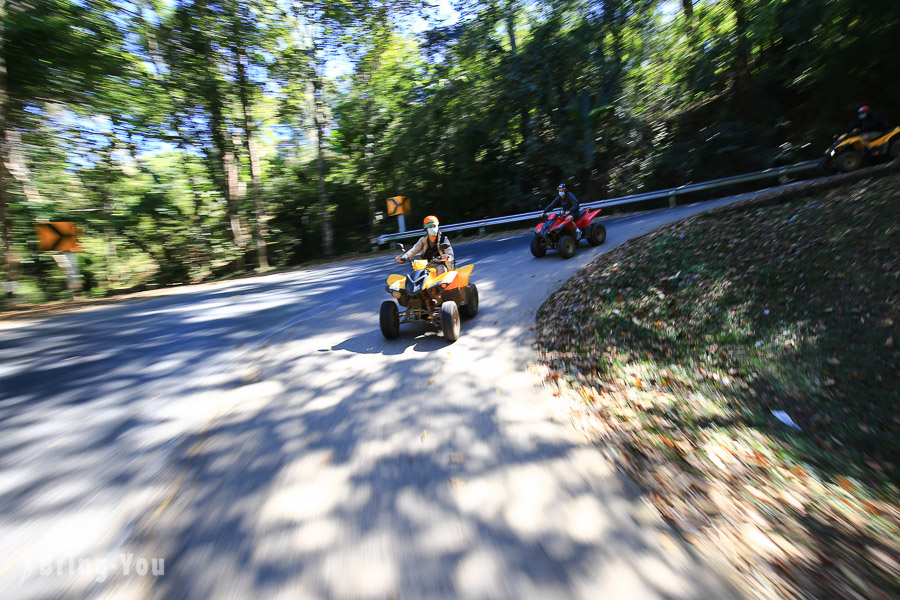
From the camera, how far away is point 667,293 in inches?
282

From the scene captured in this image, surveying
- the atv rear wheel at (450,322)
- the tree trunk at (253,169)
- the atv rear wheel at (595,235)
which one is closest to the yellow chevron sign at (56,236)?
the tree trunk at (253,169)

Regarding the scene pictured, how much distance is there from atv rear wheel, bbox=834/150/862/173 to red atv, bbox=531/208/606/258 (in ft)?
24.3

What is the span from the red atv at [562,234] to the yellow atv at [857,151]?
24.3ft

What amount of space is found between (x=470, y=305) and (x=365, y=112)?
16.6m

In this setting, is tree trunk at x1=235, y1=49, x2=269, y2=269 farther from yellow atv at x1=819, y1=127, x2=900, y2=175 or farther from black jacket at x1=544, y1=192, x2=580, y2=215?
yellow atv at x1=819, y1=127, x2=900, y2=175

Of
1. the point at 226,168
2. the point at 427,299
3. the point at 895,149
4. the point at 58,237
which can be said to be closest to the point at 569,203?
the point at 427,299

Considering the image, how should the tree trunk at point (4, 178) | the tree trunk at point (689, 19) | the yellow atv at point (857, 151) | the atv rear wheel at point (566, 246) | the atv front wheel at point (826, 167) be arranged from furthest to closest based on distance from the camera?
the tree trunk at point (689, 19) → the tree trunk at point (4, 178) → the atv front wheel at point (826, 167) → the yellow atv at point (857, 151) → the atv rear wheel at point (566, 246)

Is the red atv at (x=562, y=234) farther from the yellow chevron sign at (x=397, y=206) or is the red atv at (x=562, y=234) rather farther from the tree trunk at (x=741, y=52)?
the tree trunk at (x=741, y=52)

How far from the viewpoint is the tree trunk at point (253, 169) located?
19672 mm

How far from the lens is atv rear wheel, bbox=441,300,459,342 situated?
6.61 m

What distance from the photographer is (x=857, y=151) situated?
43.0 feet

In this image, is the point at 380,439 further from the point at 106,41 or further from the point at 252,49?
the point at 252,49

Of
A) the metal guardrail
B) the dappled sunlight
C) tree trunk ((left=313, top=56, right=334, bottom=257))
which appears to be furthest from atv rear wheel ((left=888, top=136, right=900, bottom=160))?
tree trunk ((left=313, top=56, right=334, bottom=257))

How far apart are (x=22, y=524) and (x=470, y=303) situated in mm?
5646
